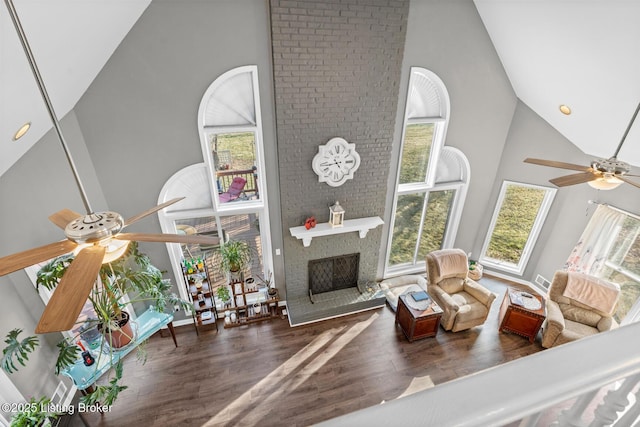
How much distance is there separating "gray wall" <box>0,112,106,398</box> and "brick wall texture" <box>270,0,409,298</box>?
7.95 ft

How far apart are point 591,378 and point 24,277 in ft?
14.0

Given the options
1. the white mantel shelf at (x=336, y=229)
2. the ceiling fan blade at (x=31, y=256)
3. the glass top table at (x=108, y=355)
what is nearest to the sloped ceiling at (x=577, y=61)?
the white mantel shelf at (x=336, y=229)

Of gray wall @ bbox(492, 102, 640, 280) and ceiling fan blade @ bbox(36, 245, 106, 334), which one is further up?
ceiling fan blade @ bbox(36, 245, 106, 334)

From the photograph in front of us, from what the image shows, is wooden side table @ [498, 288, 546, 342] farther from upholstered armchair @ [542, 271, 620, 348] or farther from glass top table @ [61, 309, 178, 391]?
glass top table @ [61, 309, 178, 391]

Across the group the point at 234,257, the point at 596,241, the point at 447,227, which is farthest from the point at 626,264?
the point at 234,257

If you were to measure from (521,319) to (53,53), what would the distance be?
6150 millimetres

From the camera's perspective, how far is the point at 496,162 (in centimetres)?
542

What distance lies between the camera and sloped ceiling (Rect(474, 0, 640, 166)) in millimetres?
2777

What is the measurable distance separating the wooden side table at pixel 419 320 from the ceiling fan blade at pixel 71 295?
4116 mm

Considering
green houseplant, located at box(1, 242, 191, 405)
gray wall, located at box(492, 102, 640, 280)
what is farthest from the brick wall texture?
gray wall, located at box(492, 102, 640, 280)

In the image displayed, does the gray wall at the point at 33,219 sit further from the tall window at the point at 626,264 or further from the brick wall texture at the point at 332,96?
the tall window at the point at 626,264

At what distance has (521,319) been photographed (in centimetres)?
464

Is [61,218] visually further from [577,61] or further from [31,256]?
[577,61]

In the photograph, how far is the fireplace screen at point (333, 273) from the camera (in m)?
5.31
